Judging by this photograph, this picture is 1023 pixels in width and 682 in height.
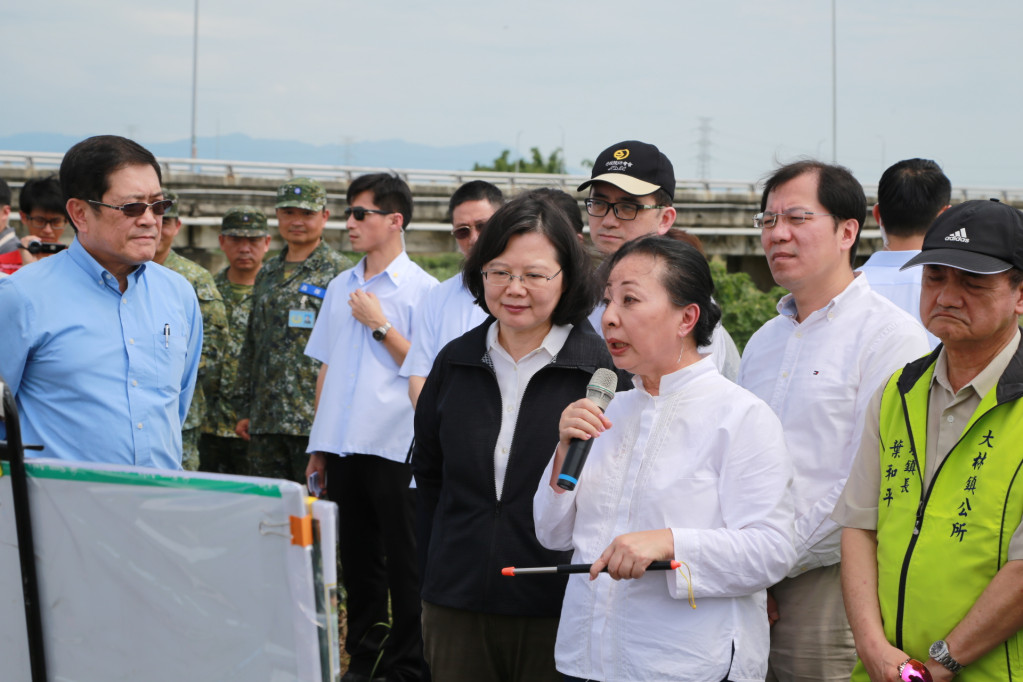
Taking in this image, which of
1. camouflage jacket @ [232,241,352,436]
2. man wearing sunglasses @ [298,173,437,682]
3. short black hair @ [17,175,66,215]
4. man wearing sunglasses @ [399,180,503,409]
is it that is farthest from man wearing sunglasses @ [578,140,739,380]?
short black hair @ [17,175,66,215]

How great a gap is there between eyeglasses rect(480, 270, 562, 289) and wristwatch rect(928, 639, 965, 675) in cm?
152

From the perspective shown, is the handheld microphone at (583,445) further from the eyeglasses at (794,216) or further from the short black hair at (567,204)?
the short black hair at (567,204)

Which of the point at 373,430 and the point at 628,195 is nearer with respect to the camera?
the point at 628,195

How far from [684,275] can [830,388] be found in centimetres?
67

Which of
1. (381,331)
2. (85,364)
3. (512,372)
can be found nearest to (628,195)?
(512,372)

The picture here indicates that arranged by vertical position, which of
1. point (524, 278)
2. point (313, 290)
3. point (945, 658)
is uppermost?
point (524, 278)

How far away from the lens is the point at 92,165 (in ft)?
10.8

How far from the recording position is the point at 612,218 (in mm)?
4043

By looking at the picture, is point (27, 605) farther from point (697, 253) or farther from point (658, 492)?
point (697, 253)

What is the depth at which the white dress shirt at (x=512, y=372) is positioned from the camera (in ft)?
10.2

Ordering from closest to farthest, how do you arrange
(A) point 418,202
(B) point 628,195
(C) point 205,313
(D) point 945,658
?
(D) point 945,658
(B) point 628,195
(C) point 205,313
(A) point 418,202

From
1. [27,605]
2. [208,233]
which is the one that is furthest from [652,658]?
[208,233]

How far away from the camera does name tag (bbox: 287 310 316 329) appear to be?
5.89 m

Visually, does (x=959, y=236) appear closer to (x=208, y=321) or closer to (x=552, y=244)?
(x=552, y=244)
